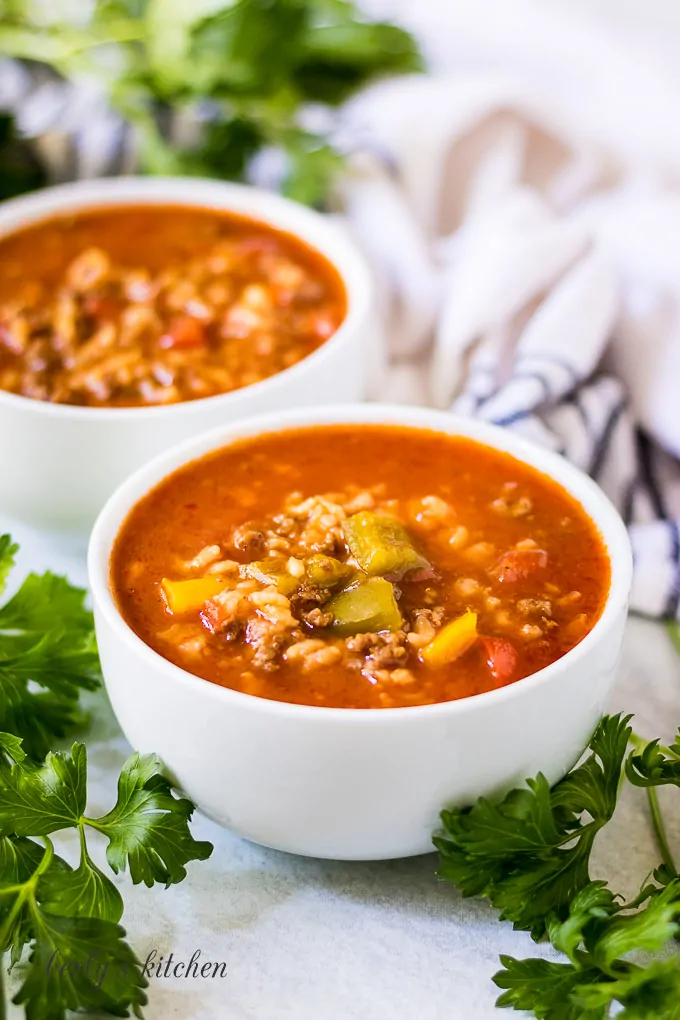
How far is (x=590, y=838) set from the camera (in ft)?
7.28

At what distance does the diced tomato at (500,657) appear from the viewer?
7.14 ft

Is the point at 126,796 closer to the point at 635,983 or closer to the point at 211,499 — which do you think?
the point at 211,499

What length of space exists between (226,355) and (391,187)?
1099mm

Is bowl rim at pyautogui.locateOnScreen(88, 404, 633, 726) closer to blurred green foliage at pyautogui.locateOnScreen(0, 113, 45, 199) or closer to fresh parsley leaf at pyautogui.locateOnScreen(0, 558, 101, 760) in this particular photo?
fresh parsley leaf at pyautogui.locateOnScreen(0, 558, 101, 760)

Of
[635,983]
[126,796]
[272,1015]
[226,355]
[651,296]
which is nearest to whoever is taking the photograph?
[635,983]

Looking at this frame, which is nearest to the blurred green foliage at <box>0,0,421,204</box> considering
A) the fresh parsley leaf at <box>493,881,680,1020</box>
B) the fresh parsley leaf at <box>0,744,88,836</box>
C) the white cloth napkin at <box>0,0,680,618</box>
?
the white cloth napkin at <box>0,0,680,618</box>

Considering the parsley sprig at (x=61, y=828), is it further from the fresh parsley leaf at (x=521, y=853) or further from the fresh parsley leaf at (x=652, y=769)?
the fresh parsley leaf at (x=652, y=769)

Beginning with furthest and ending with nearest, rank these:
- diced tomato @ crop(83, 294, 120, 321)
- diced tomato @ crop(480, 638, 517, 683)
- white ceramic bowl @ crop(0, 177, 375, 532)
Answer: diced tomato @ crop(83, 294, 120, 321) → white ceramic bowl @ crop(0, 177, 375, 532) → diced tomato @ crop(480, 638, 517, 683)

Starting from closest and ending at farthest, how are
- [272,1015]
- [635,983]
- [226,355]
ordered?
[635,983] < [272,1015] < [226,355]

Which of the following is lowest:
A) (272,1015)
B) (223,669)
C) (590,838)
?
(272,1015)

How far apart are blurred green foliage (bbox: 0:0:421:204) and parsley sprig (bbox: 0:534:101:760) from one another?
5.65ft

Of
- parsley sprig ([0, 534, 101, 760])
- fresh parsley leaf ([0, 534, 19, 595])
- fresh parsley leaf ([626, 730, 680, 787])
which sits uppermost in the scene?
fresh parsley leaf ([626, 730, 680, 787])

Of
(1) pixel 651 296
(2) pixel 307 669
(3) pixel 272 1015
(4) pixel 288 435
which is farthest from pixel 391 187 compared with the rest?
(3) pixel 272 1015

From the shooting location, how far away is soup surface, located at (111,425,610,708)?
2195 millimetres
